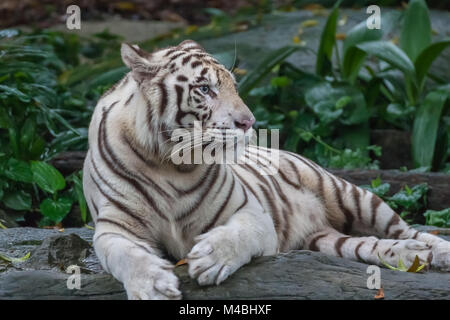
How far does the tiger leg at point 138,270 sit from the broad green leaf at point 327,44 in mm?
3833

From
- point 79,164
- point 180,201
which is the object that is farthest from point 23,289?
point 79,164

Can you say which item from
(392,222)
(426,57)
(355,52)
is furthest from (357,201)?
(355,52)

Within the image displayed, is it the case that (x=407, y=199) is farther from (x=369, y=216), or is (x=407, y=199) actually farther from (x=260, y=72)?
(x=260, y=72)

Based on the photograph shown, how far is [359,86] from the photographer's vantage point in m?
6.27

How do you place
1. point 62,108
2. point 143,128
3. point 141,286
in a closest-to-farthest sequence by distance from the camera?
point 141,286 < point 143,128 < point 62,108

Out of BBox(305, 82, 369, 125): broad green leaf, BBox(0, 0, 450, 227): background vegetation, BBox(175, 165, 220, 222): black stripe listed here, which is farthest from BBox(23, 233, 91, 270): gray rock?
BBox(305, 82, 369, 125): broad green leaf

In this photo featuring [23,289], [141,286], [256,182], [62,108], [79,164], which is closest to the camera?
[141,286]

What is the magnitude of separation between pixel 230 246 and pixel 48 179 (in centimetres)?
229

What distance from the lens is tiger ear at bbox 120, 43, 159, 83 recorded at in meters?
2.96

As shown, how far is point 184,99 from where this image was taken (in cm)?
294

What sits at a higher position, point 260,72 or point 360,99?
point 260,72

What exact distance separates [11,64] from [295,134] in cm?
227

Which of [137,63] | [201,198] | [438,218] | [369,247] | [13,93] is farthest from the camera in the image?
[13,93]
